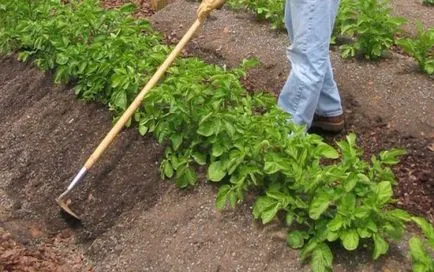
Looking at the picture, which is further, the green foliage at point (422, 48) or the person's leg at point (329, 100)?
the green foliage at point (422, 48)

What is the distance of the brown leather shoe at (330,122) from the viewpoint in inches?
164

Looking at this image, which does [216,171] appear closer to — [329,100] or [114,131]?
[114,131]

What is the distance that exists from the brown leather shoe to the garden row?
2.20ft

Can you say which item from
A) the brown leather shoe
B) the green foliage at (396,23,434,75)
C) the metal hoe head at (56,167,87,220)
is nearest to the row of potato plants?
the brown leather shoe

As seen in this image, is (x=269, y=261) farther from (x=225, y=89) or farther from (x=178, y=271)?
(x=225, y=89)

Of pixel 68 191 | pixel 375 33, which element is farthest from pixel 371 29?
pixel 68 191

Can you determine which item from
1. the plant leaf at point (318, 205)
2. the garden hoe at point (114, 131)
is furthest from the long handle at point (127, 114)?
the plant leaf at point (318, 205)

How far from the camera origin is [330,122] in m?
4.16

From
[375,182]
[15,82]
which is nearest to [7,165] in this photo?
[15,82]

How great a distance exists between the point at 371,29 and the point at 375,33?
35 millimetres

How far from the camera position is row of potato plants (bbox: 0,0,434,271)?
3.08 m

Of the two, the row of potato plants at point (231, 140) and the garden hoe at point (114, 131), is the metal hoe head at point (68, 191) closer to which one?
the garden hoe at point (114, 131)

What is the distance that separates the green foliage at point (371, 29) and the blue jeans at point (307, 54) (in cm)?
77

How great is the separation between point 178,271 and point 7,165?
146cm
